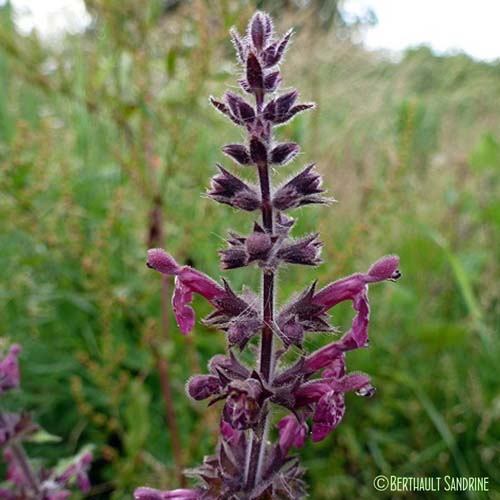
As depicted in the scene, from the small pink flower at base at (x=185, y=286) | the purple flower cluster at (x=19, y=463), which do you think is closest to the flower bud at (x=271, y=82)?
Answer: the small pink flower at base at (x=185, y=286)

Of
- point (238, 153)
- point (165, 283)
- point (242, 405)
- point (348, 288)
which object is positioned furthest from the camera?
point (165, 283)

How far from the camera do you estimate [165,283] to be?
2902mm

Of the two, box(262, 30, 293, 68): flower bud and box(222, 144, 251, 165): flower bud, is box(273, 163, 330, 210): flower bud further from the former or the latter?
box(262, 30, 293, 68): flower bud

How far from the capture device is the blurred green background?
2826 mm

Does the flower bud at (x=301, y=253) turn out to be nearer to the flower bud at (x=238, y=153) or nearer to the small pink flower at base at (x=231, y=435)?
the flower bud at (x=238, y=153)

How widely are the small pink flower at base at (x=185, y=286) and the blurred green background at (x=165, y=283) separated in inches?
40.8

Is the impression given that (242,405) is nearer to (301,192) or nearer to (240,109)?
(301,192)

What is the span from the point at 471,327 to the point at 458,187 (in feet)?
6.32

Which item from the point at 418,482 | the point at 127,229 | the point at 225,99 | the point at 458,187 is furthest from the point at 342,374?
the point at 458,187

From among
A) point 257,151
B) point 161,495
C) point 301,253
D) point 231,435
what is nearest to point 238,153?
point 257,151

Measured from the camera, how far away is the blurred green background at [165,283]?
2826mm

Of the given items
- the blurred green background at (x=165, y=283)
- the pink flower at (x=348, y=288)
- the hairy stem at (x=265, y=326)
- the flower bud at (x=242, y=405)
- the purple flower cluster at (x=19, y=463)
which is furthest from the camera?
the blurred green background at (x=165, y=283)

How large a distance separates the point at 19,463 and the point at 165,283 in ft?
3.52

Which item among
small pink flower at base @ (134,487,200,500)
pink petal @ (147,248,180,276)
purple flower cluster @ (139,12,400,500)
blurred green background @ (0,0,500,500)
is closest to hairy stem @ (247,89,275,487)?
purple flower cluster @ (139,12,400,500)
